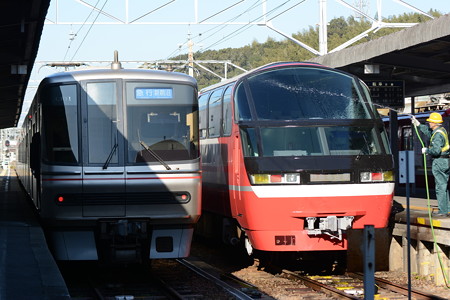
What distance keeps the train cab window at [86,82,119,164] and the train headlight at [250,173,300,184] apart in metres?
2.01

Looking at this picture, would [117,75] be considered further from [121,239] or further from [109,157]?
[121,239]

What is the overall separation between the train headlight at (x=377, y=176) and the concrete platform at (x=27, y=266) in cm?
457

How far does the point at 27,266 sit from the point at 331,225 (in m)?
4.26

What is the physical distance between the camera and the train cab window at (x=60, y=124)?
36.7 feet

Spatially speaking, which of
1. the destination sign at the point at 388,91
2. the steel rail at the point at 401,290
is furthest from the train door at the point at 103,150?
the destination sign at the point at 388,91

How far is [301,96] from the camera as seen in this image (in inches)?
500

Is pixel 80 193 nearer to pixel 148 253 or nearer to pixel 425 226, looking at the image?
pixel 148 253

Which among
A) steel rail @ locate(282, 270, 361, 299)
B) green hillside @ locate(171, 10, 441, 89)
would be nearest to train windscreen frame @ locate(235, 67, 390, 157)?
steel rail @ locate(282, 270, 361, 299)

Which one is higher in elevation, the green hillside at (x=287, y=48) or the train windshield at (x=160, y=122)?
the green hillside at (x=287, y=48)

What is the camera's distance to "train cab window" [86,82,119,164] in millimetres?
11227

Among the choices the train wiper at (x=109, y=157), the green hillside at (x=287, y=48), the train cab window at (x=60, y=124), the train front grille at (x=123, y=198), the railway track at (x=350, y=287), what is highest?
the green hillside at (x=287, y=48)

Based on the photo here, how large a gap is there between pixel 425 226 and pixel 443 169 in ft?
3.24

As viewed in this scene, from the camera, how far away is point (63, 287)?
886 centimetres

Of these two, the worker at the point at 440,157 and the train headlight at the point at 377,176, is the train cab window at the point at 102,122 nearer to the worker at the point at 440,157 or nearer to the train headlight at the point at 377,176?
the train headlight at the point at 377,176
